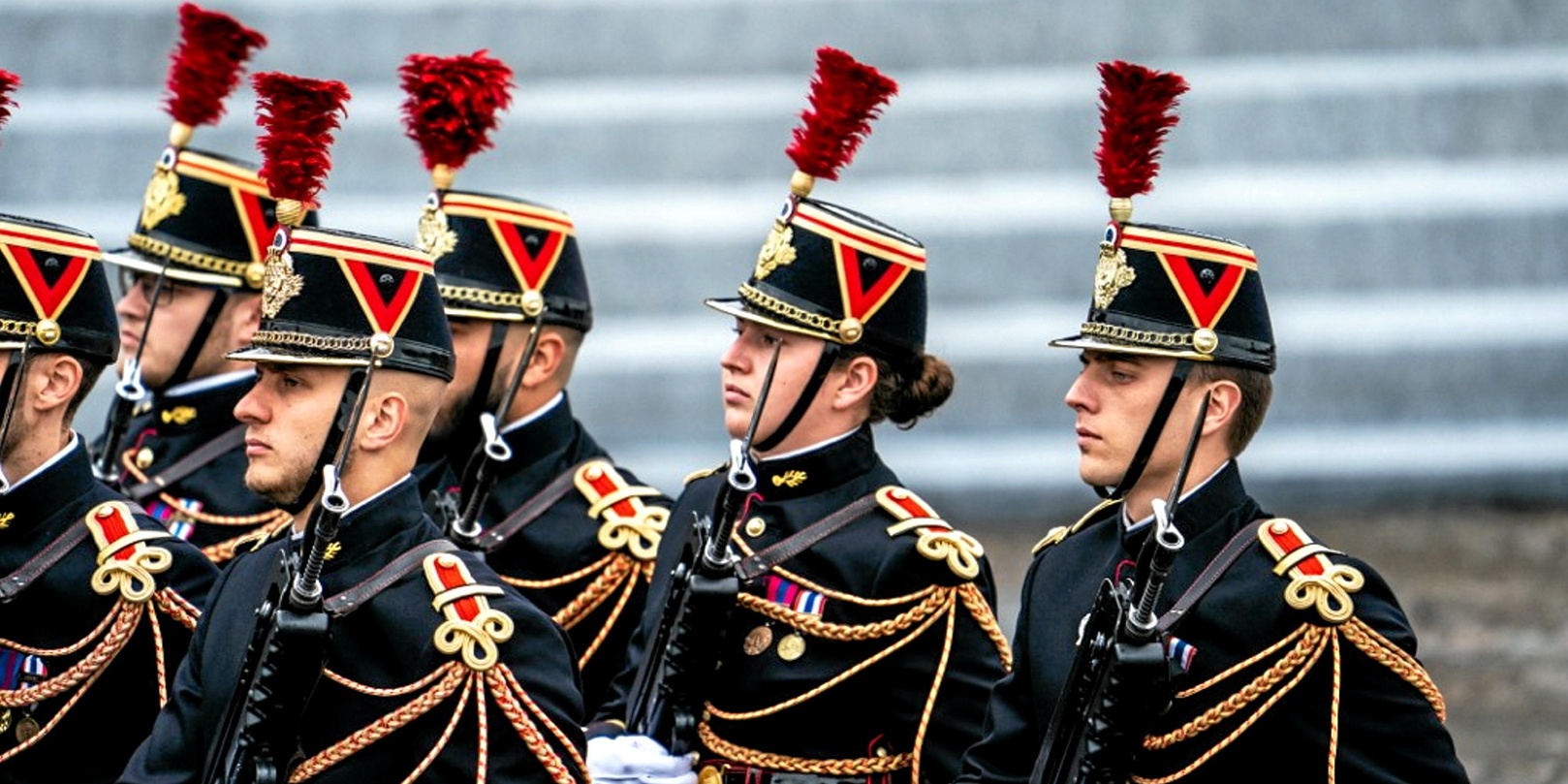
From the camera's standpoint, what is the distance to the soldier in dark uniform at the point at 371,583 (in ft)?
16.3

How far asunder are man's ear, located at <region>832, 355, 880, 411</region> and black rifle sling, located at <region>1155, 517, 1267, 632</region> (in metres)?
1.37

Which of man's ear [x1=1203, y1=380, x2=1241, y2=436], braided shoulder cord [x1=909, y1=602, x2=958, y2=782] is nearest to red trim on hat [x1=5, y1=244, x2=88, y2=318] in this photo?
braided shoulder cord [x1=909, y1=602, x2=958, y2=782]

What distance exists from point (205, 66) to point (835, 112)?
242 cm

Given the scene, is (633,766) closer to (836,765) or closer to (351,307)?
(836,765)

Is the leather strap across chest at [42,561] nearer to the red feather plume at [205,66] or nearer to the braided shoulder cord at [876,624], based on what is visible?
the braided shoulder cord at [876,624]

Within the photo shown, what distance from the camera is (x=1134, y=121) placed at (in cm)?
553

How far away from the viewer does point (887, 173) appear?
49.3ft

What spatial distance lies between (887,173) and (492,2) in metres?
2.52

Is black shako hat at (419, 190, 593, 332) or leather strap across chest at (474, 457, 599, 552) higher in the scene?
black shako hat at (419, 190, 593, 332)

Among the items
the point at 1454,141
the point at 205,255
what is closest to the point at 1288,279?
the point at 1454,141

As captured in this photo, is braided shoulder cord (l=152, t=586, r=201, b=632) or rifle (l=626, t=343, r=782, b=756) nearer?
braided shoulder cord (l=152, t=586, r=201, b=632)

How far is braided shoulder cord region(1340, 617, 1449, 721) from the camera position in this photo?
502 cm

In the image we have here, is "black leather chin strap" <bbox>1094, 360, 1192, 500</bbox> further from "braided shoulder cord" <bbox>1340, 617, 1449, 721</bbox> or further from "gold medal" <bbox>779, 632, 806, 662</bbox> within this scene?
"gold medal" <bbox>779, 632, 806, 662</bbox>

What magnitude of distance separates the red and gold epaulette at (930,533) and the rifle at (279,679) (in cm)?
159
